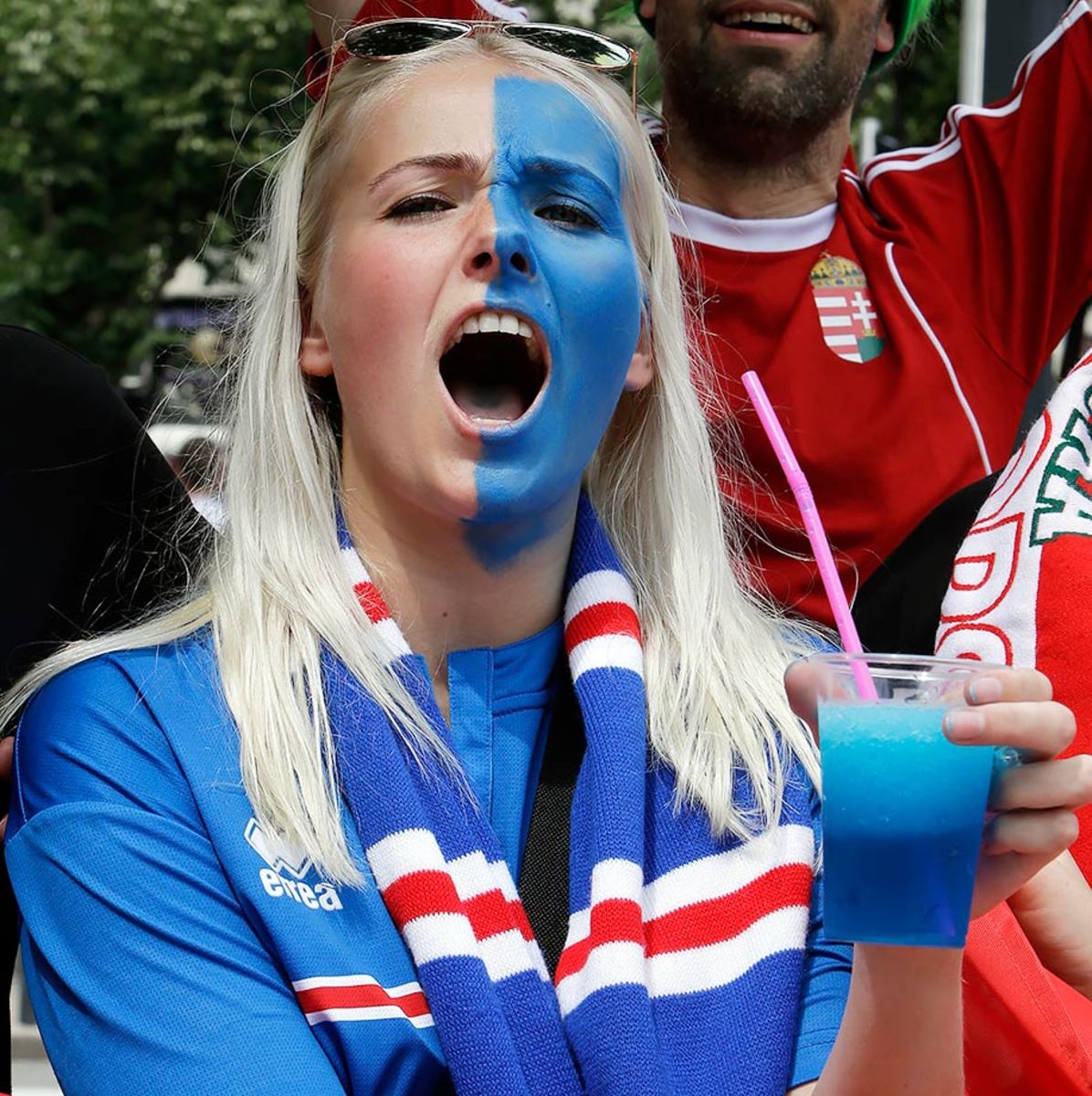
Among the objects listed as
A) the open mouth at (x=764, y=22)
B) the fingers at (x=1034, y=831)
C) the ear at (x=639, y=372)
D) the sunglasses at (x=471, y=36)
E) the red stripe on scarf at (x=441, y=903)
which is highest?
the sunglasses at (x=471, y=36)

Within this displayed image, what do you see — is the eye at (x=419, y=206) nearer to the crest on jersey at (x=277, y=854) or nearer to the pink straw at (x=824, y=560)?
the pink straw at (x=824, y=560)

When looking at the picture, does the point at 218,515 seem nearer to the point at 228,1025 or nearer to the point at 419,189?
the point at 419,189

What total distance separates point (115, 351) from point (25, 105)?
6.68 feet

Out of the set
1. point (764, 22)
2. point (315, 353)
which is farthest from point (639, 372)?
point (764, 22)

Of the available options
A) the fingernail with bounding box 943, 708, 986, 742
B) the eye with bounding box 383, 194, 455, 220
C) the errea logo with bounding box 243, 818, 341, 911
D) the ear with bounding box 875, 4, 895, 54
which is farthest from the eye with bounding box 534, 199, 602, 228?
the ear with bounding box 875, 4, 895, 54

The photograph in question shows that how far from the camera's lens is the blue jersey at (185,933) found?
163 cm

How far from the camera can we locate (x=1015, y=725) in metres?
1.26

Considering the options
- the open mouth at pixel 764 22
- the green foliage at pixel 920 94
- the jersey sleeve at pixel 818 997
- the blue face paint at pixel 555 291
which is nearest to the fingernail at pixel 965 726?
the jersey sleeve at pixel 818 997

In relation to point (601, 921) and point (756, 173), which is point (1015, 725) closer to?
point (601, 921)

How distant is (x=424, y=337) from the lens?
2002 millimetres

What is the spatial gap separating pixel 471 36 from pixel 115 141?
11564 mm

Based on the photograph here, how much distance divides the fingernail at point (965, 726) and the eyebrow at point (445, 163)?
1113mm

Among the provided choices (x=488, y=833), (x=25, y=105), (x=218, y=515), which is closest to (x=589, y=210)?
Result: (x=218, y=515)

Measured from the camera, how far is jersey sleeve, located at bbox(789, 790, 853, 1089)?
179 centimetres
